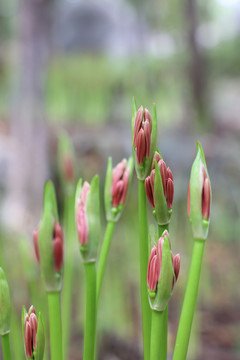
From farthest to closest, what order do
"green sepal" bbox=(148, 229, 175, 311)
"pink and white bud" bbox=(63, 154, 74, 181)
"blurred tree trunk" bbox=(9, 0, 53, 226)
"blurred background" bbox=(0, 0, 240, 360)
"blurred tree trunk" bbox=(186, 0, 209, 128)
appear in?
1. "blurred tree trunk" bbox=(186, 0, 209, 128)
2. "blurred tree trunk" bbox=(9, 0, 53, 226)
3. "blurred background" bbox=(0, 0, 240, 360)
4. "pink and white bud" bbox=(63, 154, 74, 181)
5. "green sepal" bbox=(148, 229, 175, 311)

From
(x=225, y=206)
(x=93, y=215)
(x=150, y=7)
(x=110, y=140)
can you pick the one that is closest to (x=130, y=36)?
(x=150, y=7)

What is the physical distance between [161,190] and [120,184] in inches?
3.0

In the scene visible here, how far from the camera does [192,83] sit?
9.71ft

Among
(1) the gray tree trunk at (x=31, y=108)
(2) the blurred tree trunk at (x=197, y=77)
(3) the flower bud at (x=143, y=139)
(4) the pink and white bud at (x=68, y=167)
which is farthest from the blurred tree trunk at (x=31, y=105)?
(3) the flower bud at (x=143, y=139)

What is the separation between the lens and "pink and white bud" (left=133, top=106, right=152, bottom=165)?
0.27 m

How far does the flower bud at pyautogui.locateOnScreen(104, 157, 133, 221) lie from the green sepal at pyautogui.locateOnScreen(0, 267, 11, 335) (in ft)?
0.32

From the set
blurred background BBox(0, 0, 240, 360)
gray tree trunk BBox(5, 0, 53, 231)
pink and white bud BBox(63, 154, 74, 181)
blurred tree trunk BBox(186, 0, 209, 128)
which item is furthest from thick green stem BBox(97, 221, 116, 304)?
blurred tree trunk BBox(186, 0, 209, 128)

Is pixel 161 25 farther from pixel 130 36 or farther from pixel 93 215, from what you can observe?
pixel 93 215

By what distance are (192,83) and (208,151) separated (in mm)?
689

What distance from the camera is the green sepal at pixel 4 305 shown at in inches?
11.0

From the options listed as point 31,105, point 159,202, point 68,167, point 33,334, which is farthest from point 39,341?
point 31,105

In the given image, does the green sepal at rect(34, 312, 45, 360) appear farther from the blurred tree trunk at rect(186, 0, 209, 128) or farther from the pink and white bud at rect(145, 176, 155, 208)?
the blurred tree trunk at rect(186, 0, 209, 128)

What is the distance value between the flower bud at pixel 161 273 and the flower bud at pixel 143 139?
0.17 feet

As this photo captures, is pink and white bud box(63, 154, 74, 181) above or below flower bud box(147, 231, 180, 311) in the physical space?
below
